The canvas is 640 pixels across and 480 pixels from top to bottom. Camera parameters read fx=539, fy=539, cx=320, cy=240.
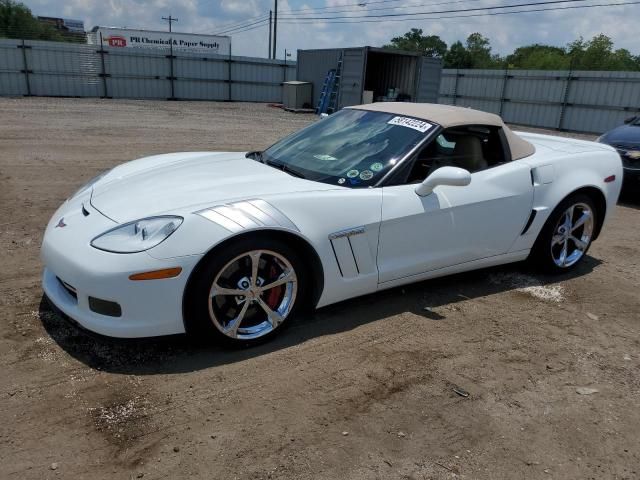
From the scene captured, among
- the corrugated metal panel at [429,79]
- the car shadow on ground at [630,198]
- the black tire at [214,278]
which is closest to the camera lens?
the black tire at [214,278]

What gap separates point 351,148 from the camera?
381 centimetres

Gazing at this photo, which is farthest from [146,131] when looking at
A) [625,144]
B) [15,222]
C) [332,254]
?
[332,254]

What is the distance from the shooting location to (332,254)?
10.7 feet

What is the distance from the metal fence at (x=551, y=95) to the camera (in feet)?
64.2

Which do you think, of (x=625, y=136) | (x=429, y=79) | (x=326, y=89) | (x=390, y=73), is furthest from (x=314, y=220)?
(x=390, y=73)

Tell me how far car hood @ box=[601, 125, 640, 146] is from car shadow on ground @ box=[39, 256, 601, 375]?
13.9 feet

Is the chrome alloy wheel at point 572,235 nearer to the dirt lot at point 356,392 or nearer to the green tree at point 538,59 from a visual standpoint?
the dirt lot at point 356,392

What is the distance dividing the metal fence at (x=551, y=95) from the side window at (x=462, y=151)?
17.6 metres

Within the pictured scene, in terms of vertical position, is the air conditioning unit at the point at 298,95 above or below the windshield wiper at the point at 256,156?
below

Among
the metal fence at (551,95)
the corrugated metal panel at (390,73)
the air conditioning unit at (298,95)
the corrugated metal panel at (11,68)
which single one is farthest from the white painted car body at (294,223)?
the corrugated metal panel at (11,68)

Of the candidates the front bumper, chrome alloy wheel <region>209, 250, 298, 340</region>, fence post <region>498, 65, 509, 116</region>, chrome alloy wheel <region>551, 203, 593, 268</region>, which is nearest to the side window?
chrome alloy wheel <region>551, 203, 593, 268</region>

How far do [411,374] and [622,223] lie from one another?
5.13 metres

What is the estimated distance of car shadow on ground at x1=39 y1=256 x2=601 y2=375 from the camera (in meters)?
2.97

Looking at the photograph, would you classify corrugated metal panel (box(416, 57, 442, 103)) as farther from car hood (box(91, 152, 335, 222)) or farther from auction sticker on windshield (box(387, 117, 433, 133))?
car hood (box(91, 152, 335, 222))
